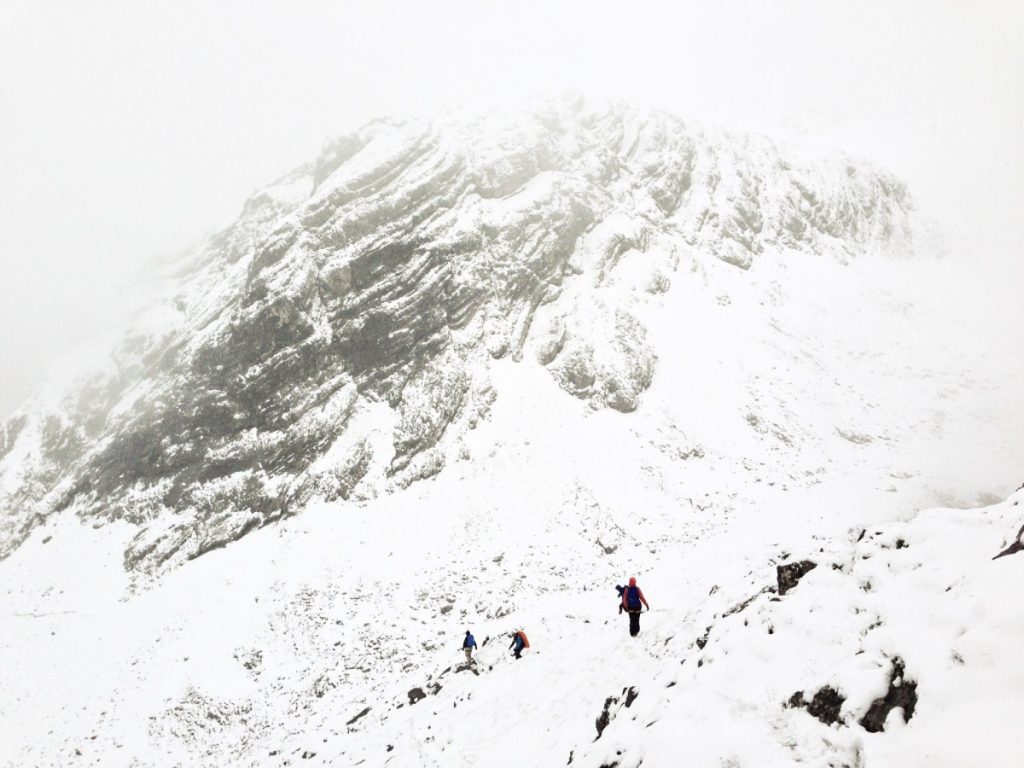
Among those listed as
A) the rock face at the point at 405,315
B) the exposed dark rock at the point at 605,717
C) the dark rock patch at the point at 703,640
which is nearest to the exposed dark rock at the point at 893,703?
the dark rock patch at the point at 703,640

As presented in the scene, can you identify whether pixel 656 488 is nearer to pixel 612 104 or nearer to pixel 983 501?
pixel 983 501

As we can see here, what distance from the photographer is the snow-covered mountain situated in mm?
7082

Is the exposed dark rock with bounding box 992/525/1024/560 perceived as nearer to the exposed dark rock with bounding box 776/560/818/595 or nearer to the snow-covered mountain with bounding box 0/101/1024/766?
the snow-covered mountain with bounding box 0/101/1024/766

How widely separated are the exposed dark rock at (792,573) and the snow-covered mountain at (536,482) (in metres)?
0.10

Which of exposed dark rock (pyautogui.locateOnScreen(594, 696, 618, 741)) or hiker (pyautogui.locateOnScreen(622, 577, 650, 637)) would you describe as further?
hiker (pyautogui.locateOnScreen(622, 577, 650, 637))

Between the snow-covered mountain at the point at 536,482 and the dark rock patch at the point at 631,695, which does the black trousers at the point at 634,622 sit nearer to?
the snow-covered mountain at the point at 536,482

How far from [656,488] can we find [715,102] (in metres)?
75.2

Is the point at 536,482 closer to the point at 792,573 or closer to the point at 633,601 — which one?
the point at 633,601

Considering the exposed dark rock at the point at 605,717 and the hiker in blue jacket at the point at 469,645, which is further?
the hiker in blue jacket at the point at 469,645

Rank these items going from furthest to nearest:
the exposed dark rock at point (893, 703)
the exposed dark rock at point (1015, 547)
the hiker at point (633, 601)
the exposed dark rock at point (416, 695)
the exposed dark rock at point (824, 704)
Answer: the exposed dark rock at point (416, 695), the hiker at point (633, 601), the exposed dark rock at point (1015, 547), the exposed dark rock at point (824, 704), the exposed dark rock at point (893, 703)

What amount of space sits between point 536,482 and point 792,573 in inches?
657

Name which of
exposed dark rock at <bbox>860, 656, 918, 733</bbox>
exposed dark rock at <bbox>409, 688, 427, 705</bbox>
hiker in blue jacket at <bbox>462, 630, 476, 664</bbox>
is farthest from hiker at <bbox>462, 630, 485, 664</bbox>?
exposed dark rock at <bbox>860, 656, 918, 733</bbox>

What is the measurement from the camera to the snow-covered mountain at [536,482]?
7.08 meters

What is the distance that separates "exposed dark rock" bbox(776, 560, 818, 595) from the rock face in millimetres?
18809
